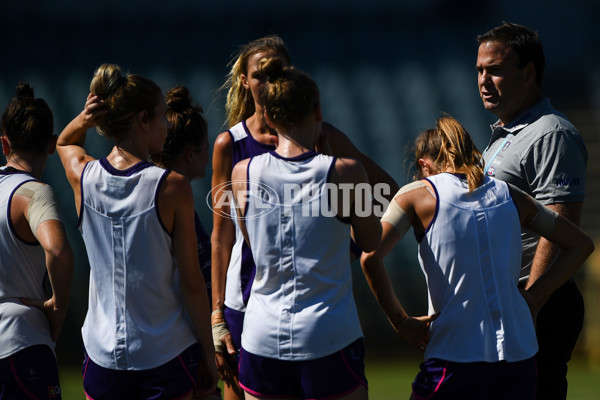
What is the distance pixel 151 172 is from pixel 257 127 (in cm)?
58

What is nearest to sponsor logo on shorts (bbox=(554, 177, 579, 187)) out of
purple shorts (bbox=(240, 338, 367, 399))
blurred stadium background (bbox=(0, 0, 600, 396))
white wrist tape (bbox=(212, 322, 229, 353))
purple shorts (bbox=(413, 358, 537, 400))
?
purple shorts (bbox=(413, 358, 537, 400))

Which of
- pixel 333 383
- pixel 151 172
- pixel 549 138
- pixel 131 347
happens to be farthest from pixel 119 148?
pixel 549 138

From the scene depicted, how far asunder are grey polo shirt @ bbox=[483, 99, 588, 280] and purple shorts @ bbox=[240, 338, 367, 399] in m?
0.91

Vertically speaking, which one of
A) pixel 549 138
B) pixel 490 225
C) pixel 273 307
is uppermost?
pixel 549 138

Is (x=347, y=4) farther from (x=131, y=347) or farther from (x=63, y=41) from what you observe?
(x=131, y=347)

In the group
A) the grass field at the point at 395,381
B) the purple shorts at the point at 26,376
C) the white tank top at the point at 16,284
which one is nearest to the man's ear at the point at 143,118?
the white tank top at the point at 16,284

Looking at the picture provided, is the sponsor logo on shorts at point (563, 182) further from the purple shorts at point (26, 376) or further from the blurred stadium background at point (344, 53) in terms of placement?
the blurred stadium background at point (344, 53)

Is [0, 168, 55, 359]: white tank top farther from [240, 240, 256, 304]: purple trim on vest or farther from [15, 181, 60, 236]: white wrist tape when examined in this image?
[240, 240, 256, 304]: purple trim on vest

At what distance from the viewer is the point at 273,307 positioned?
7.52 ft

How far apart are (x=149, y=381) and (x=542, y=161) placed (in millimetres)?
1584

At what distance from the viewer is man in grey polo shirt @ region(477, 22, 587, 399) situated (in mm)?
2766

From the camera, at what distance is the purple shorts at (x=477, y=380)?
2.35 meters

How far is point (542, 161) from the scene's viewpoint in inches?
110

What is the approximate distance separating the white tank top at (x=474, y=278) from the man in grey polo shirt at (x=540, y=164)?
33cm
